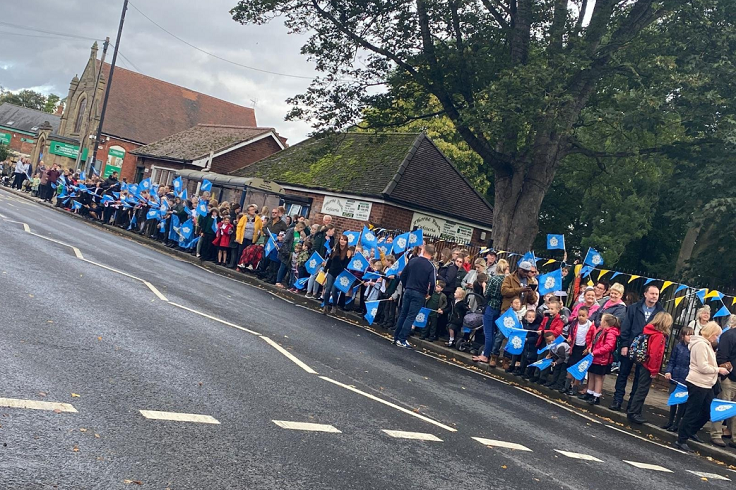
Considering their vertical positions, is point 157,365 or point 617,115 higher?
point 617,115

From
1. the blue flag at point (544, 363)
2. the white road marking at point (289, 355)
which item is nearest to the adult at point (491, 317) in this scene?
the blue flag at point (544, 363)

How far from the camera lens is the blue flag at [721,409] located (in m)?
10.5

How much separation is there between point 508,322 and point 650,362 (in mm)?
2949

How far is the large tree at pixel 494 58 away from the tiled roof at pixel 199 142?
27549 mm

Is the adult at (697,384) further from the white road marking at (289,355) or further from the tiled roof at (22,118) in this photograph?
the tiled roof at (22,118)

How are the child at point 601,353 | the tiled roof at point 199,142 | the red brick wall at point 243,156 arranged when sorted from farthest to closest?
the red brick wall at point 243,156 → the tiled roof at point 199,142 → the child at point 601,353

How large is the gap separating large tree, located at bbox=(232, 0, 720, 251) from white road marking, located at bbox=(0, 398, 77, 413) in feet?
44.4

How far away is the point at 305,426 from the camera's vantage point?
6.69 metres

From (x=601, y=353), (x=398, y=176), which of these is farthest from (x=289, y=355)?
(x=398, y=176)

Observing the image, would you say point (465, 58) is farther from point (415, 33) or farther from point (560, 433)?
point (560, 433)

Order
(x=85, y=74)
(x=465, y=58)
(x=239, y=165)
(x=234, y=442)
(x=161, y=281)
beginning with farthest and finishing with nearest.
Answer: (x=85, y=74) → (x=239, y=165) → (x=465, y=58) → (x=161, y=281) → (x=234, y=442)

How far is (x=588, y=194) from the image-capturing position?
37.6 metres

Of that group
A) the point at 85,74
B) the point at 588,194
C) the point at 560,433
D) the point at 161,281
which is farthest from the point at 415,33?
the point at 85,74

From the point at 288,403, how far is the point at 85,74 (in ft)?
234
